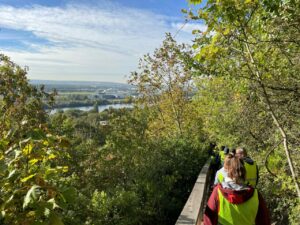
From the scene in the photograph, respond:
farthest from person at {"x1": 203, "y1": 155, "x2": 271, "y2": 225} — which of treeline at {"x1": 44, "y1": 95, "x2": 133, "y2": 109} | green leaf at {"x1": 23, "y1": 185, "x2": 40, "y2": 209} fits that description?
treeline at {"x1": 44, "y1": 95, "x2": 133, "y2": 109}

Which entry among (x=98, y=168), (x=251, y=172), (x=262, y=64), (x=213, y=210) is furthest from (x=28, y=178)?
(x=98, y=168)

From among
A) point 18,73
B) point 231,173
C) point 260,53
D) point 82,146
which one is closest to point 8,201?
point 231,173

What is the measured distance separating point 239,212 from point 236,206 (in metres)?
0.07

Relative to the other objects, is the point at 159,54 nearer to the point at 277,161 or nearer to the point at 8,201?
the point at 277,161

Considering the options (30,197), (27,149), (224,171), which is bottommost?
(224,171)

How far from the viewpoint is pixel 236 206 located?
352 cm

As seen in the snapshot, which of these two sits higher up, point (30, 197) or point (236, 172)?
point (30, 197)

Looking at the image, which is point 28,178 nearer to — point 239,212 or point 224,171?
point 239,212

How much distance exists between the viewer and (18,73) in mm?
9828

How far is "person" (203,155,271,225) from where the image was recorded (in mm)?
3516

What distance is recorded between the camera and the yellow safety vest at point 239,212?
11.5 ft

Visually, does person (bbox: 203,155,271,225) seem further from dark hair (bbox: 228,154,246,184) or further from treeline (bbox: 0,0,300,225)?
treeline (bbox: 0,0,300,225)

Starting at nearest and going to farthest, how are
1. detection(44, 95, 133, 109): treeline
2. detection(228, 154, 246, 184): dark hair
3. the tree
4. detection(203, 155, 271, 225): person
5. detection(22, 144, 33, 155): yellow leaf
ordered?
detection(22, 144, 33, 155): yellow leaf → the tree → detection(203, 155, 271, 225): person → detection(228, 154, 246, 184): dark hair → detection(44, 95, 133, 109): treeline

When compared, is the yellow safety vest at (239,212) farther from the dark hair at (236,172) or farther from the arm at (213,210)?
the dark hair at (236,172)
